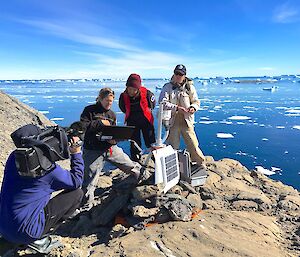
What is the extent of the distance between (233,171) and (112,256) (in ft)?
13.5

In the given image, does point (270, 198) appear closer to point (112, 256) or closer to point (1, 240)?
point (112, 256)

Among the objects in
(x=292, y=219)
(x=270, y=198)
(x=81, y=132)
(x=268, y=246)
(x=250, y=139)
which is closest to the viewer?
(x=81, y=132)

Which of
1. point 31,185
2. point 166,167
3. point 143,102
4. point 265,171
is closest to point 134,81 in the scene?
point 143,102

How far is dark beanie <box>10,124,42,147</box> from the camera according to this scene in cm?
247

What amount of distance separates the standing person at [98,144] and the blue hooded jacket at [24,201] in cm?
120

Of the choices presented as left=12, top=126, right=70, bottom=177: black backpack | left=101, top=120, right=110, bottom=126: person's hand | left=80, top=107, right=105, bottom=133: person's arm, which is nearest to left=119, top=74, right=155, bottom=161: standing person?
left=101, top=120, right=110, bottom=126: person's hand

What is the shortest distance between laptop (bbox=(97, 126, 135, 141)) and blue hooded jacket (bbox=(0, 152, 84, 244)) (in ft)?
3.37

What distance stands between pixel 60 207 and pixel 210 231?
5.57 feet

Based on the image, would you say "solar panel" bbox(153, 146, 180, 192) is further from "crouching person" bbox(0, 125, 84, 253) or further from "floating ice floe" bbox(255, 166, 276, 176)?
"floating ice floe" bbox(255, 166, 276, 176)

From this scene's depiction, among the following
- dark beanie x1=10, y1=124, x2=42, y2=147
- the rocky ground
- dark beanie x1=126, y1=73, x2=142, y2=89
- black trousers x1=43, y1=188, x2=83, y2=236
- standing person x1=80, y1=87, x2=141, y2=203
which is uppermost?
dark beanie x1=126, y1=73, x2=142, y2=89

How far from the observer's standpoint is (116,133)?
3715mm

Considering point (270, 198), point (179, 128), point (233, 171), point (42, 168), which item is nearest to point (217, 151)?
Answer: point (233, 171)

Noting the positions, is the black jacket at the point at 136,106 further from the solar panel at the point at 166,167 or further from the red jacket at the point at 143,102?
the solar panel at the point at 166,167

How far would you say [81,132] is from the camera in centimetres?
304
